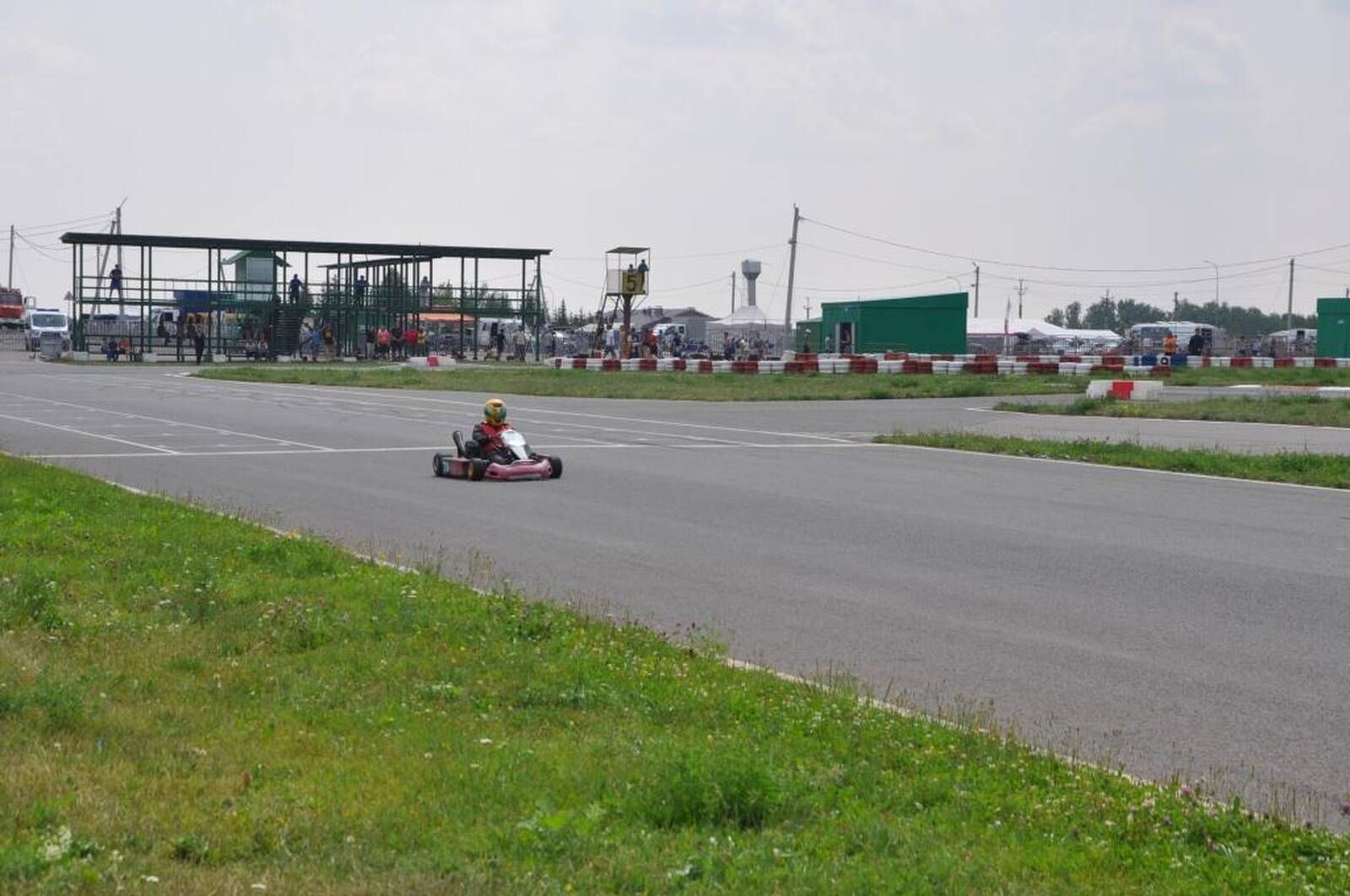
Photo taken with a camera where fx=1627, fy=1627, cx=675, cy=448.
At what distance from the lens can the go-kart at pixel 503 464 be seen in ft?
56.4

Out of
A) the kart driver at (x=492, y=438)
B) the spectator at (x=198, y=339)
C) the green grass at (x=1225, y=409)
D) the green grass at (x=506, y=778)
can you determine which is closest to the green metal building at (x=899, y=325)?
the spectator at (x=198, y=339)

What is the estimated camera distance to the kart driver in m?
17.4

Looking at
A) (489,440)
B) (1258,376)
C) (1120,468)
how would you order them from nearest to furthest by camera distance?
1. (489,440)
2. (1120,468)
3. (1258,376)

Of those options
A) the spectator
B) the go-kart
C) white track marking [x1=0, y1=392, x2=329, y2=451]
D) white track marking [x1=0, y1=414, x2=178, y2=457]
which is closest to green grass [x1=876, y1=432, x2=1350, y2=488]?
the go-kart

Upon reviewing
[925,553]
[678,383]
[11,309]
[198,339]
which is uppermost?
[11,309]

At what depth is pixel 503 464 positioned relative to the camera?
1727 centimetres

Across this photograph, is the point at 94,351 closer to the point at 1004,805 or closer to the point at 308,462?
the point at 308,462

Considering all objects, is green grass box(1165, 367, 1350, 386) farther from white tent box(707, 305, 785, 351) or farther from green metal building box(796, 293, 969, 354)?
white tent box(707, 305, 785, 351)

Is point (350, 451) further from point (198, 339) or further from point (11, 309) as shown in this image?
point (11, 309)

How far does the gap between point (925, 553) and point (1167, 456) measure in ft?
29.7

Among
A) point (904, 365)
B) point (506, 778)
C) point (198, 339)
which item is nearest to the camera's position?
point (506, 778)

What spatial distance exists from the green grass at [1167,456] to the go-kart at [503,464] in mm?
6943

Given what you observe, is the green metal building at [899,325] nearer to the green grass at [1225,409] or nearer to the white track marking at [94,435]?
the green grass at [1225,409]

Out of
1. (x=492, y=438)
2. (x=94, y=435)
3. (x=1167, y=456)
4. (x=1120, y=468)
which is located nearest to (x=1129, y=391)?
(x=1167, y=456)
